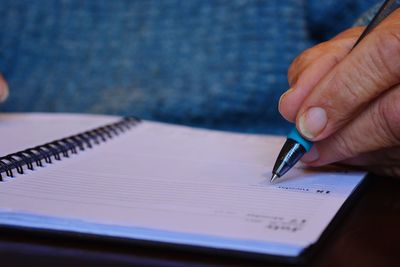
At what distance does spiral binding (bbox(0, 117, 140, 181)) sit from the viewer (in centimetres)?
53

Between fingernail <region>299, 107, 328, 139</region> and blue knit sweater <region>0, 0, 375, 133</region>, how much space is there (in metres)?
0.44

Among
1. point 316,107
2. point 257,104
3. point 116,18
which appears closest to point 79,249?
point 316,107

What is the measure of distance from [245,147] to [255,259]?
1.07ft

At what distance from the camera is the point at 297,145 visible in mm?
530

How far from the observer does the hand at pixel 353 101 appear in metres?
0.48

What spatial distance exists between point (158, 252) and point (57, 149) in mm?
249

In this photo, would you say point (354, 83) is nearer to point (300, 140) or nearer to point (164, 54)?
point (300, 140)

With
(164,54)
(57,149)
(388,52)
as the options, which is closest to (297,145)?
(388,52)

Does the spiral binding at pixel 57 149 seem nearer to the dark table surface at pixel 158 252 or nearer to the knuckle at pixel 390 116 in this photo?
the dark table surface at pixel 158 252

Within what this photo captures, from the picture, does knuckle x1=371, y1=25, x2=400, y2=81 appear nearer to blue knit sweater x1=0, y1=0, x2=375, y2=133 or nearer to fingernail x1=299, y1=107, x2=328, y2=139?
fingernail x1=299, y1=107, x2=328, y2=139

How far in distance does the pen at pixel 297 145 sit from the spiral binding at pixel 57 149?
23 cm

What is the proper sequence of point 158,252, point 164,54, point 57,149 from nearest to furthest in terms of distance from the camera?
point 158,252, point 57,149, point 164,54

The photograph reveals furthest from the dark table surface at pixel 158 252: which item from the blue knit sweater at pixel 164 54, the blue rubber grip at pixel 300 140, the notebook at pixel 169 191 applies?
the blue knit sweater at pixel 164 54

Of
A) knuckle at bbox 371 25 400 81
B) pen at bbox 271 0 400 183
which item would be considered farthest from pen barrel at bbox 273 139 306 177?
knuckle at bbox 371 25 400 81
